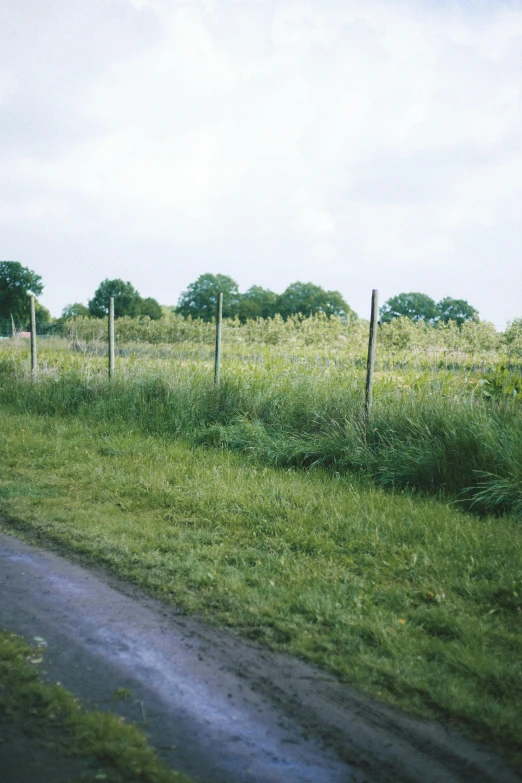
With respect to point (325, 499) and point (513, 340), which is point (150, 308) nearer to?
point (513, 340)

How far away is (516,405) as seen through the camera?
7055 millimetres

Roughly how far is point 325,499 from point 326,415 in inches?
95.5

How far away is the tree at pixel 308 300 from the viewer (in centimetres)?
9438

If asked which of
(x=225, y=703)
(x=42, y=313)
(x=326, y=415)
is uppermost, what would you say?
(x=42, y=313)

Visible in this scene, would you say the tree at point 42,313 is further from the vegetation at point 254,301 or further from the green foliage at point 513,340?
the green foliage at point 513,340

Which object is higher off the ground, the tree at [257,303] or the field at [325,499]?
the tree at [257,303]

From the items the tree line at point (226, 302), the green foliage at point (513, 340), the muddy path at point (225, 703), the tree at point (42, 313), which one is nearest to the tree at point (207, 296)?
the tree line at point (226, 302)

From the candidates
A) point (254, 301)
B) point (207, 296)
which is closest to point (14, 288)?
point (207, 296)

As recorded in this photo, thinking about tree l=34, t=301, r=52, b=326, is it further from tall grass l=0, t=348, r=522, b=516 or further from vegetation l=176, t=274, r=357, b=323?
tall grass l=0, t=348, r=522, b=516

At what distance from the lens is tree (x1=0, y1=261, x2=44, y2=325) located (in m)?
77.3

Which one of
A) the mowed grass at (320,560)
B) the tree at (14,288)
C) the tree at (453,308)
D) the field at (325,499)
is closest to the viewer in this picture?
Result: the mowed grass at (320,560)

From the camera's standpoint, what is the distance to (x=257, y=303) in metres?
99.3

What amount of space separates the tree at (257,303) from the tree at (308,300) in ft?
7.88

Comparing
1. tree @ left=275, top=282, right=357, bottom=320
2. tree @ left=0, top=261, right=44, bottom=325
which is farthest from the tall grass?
tree @ left=275, top=282, right=357, bottom=320
